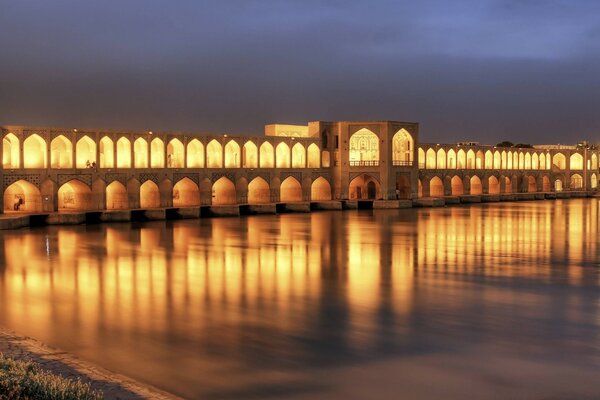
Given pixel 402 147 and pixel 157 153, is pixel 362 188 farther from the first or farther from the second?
pixel 157 153

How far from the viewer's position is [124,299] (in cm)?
913

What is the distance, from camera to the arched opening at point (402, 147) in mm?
31938

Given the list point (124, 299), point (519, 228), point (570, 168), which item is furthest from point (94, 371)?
point (570, 168)

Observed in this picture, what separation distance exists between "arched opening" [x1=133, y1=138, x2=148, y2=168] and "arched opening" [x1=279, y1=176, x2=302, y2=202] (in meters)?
7.16

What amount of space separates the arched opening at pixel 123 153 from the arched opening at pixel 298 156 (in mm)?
8475

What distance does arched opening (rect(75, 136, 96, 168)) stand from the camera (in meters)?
23.2

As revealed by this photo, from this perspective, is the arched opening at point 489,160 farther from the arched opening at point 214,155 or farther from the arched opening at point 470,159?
the arched opening at point 214,155

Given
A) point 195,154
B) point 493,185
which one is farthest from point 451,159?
point 195,154

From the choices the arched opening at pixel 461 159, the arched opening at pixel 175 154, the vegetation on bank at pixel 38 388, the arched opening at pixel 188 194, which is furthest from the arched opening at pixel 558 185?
the vegetation on bank at pixel 38 388

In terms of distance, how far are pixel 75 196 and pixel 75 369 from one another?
18820mm

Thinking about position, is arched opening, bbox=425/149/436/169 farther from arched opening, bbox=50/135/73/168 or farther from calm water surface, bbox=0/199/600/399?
calm water surface, bbox=0/199/600/399

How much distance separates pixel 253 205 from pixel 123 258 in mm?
12965

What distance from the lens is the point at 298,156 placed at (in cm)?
3116

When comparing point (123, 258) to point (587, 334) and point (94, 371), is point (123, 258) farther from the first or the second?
point (587, 334)
